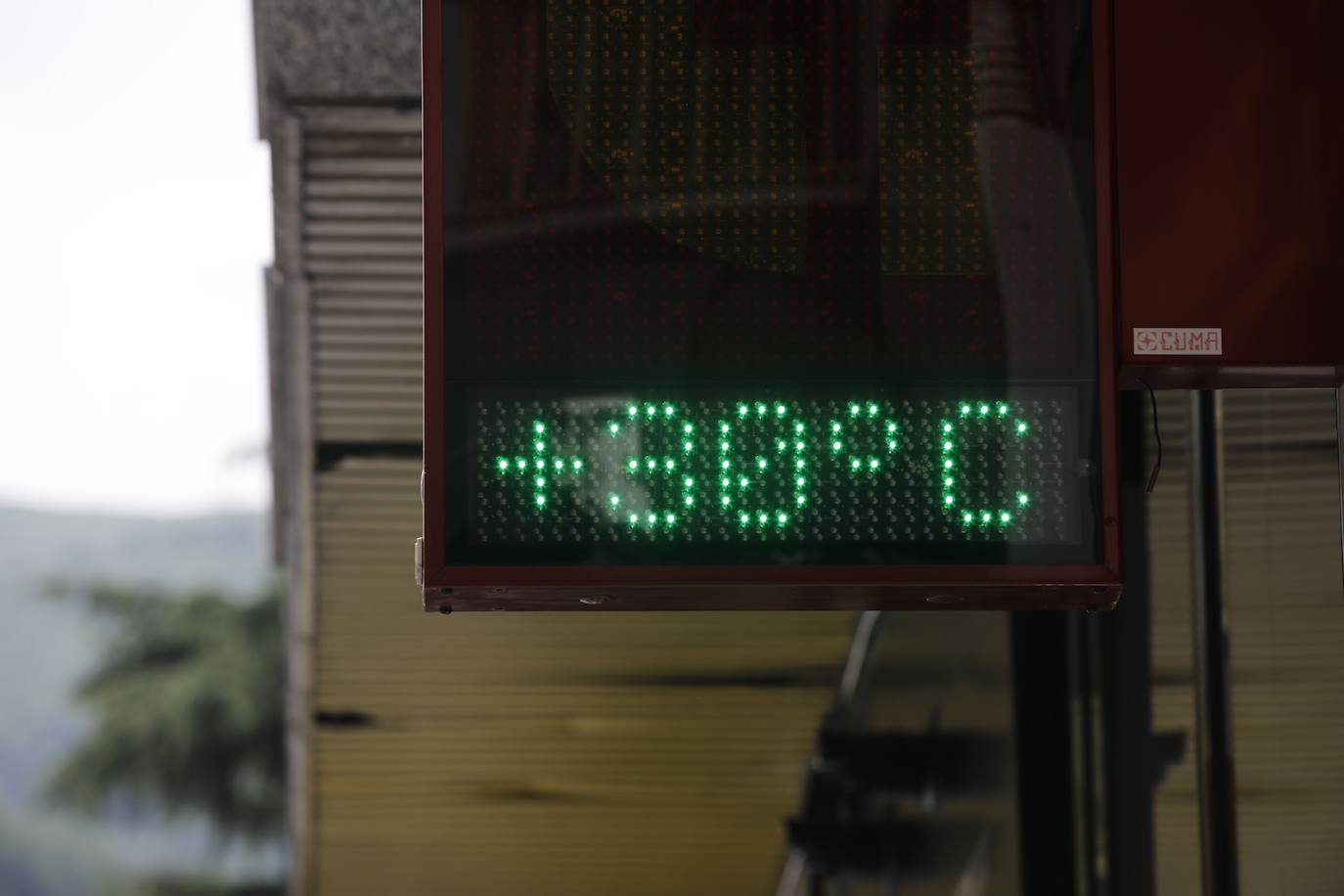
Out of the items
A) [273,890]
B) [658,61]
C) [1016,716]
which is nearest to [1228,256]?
[658,61]

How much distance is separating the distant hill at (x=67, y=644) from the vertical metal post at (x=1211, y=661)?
12.2m

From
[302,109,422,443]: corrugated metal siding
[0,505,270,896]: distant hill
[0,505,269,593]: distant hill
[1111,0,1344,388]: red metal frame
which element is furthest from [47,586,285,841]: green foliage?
[1111,0,1344,388]: red metal frame

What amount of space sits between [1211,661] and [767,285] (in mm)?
1377

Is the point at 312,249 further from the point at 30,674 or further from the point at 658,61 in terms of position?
the point at 30,674

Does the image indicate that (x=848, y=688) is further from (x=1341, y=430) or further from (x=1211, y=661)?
→ (x=1341, y=430)

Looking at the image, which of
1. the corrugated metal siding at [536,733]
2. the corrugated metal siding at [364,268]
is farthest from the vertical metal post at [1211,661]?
the corrugated metal siding at [536,733]

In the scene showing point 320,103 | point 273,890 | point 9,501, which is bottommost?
point 273,890

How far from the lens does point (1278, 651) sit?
2.47m

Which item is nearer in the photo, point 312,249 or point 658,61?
point 658,61

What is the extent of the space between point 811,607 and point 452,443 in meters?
0.56

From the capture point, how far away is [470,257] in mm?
1813

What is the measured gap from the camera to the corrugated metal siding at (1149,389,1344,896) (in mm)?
2346

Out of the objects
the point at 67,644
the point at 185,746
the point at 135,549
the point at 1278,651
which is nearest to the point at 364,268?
the point at 1278,651

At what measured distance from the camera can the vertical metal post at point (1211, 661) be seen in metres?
2.52
